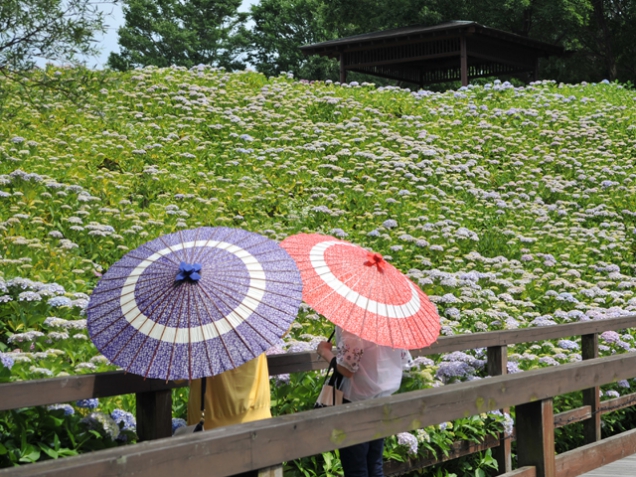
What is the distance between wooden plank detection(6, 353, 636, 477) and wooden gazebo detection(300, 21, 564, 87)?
2094cm

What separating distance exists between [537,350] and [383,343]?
4.83 m

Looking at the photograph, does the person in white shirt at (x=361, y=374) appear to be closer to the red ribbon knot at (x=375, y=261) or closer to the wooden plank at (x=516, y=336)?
the red ribbon knot at (x=375, y=261)

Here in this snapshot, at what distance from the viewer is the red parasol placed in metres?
3.91

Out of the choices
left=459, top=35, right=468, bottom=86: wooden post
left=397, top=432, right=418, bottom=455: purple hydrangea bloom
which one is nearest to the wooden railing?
left=397, top=432, right=418, bottom=455: purple hydrangea bloom

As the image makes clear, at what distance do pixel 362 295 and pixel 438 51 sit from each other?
22.6 metres

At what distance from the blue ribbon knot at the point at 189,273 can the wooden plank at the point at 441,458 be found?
237 cm

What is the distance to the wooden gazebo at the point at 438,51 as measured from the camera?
24.4 metres

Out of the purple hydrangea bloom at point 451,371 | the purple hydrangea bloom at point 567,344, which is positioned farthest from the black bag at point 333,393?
the purple hydrangea bloom at point 567,344

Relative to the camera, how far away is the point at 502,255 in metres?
11.3

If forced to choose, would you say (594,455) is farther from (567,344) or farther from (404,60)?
(404,60)

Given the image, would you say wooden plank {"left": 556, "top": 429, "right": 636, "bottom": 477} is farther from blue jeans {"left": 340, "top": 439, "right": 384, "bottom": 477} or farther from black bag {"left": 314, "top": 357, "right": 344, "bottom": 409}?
black bag {"left": 314, "top": 357, "right": 344, "bottom": 409}

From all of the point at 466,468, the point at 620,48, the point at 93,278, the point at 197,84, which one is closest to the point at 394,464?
the point at 466,468

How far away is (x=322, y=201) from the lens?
1172 cm

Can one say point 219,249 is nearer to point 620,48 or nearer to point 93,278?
point 93,278
